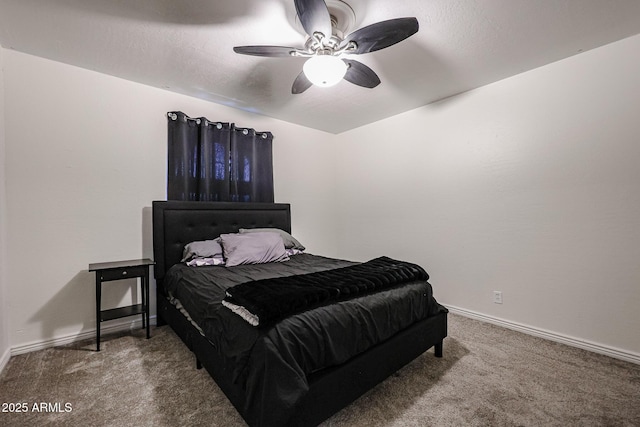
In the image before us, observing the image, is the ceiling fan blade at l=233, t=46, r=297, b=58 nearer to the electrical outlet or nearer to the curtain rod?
the curtain rod

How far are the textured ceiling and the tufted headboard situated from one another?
4.15 ft

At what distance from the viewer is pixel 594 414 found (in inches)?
60.4

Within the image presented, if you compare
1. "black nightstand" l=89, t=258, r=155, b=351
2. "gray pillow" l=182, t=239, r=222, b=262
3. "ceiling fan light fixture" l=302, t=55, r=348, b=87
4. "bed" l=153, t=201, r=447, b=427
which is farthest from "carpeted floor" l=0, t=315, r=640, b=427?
"ceiling fan light fixture" l=302, t=55, r=348, b=87

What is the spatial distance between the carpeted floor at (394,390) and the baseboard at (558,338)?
0.07 meters

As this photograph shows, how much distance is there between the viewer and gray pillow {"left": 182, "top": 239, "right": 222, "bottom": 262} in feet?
8.66

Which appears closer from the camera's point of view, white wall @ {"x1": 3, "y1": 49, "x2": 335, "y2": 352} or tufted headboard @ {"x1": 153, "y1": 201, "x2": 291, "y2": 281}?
white wall @ {"x1": 3, "y1": 49, "x2": 335, "y2": 352}

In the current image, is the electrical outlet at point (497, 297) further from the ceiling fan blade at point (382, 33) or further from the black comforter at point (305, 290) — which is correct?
the ceiling fan blade at point (382, 33)

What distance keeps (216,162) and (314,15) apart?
2119 millimetres

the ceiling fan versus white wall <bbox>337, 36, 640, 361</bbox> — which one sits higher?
the ceiling fan

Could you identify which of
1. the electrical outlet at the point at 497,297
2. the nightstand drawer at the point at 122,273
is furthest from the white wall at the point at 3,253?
the electrical outlet at the point at 497,297

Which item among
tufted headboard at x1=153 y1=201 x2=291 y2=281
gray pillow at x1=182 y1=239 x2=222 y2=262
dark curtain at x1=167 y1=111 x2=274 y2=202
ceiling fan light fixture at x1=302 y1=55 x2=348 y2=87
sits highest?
ceiling fan light fixture at x1=302 y1=55 x2=348 y2=87

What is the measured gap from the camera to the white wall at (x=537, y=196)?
2125mm

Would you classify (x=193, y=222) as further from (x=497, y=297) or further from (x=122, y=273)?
(x=497, y=297)

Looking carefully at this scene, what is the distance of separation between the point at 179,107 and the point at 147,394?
269 centimetres
